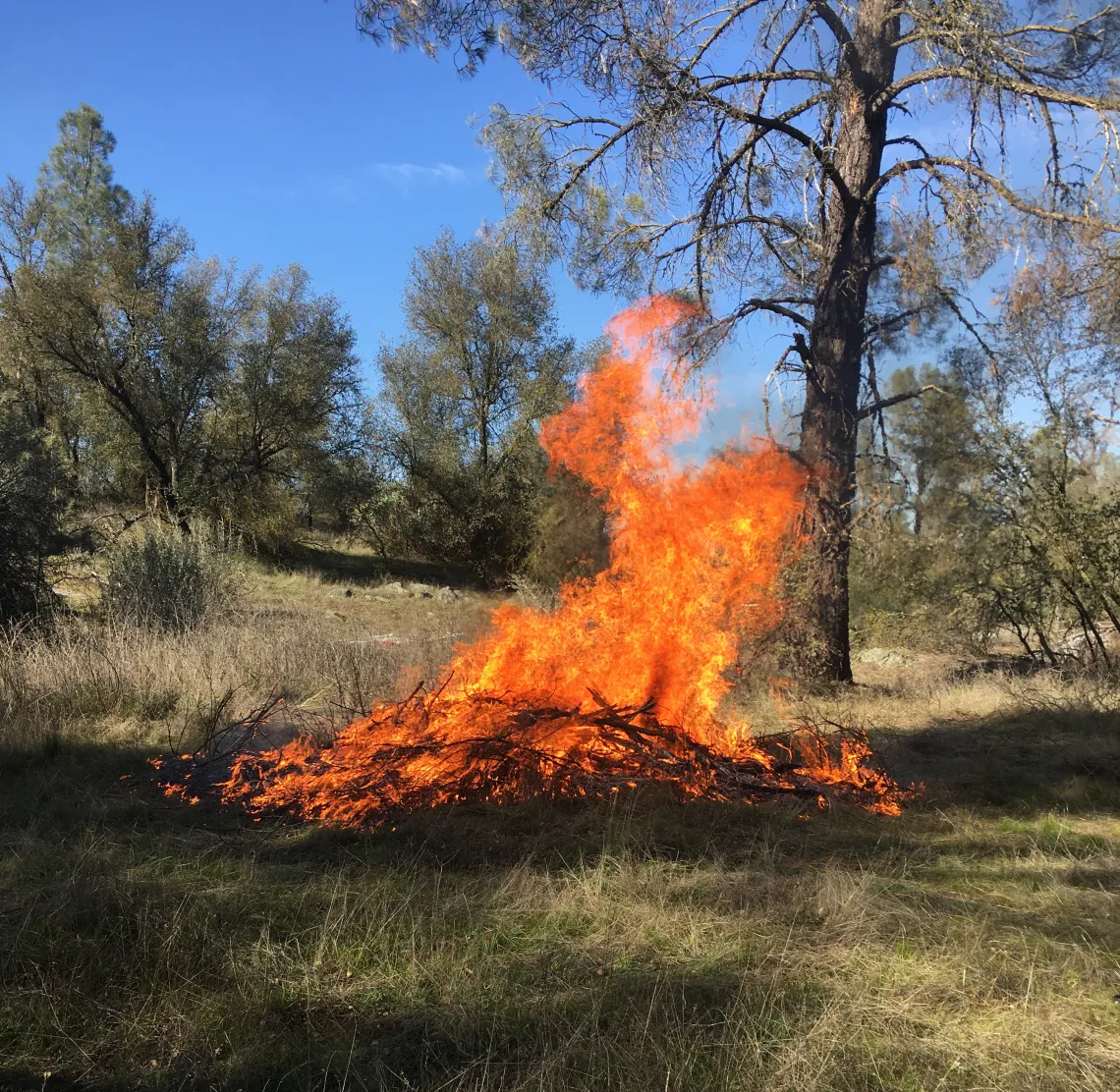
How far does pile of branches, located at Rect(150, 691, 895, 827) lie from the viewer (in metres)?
5.17

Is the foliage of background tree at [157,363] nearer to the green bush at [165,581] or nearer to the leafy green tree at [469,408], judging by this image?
the leafy green tree at [469,408]

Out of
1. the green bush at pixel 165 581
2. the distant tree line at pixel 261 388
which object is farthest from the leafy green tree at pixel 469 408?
the green bush at pixel 165 581

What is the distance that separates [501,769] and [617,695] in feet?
4.83

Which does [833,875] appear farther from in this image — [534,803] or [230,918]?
[230,918]

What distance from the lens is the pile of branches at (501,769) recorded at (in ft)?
17.0

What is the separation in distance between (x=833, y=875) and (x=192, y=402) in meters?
25.5

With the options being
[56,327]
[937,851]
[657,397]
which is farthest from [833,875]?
[56,327]

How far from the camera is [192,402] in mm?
24750

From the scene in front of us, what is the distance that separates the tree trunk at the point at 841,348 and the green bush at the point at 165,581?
28.4ft

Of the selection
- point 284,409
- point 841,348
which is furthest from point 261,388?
point 841,348

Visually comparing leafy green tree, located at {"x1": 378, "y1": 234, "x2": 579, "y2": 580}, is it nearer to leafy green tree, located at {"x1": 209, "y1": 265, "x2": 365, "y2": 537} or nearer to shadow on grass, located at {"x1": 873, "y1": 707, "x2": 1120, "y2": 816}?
leafy green tree, located at {"x1": 209, "y1": 265, "x2": 365, "y2": 537}

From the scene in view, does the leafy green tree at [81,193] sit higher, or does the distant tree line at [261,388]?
the leafy green tree at [81,193]

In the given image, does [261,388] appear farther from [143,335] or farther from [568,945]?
[568,945]

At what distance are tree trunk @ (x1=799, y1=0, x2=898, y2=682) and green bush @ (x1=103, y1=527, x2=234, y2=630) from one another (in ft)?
28.4
